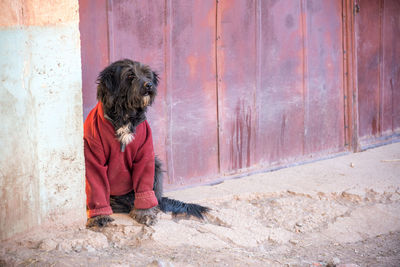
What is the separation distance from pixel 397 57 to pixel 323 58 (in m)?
1.77

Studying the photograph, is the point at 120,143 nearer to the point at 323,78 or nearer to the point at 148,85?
the point at 148,85

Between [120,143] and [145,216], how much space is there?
58 centimetres

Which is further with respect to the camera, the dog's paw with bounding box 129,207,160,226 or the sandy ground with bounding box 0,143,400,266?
the dog's paw with bounding box 129,207,160,226

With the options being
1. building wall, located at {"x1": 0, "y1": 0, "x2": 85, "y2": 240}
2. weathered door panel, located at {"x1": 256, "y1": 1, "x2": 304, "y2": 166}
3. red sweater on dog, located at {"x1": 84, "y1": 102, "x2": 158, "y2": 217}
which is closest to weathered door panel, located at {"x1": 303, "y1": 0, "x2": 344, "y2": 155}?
weathered door panel, located at {"x1": 256, "y1": 1, "x2": 304, "y2": 166}

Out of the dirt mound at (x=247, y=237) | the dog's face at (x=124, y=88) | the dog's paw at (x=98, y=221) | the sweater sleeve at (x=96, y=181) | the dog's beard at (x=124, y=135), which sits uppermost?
the dog's face at (x=124, y=88)

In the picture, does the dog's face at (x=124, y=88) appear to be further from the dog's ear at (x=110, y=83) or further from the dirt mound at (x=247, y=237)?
the dirt mound at (x=247, y=237)

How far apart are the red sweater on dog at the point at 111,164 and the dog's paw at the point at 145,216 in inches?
1.5

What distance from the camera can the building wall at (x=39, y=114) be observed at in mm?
2855

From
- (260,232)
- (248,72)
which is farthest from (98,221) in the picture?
(248,72)

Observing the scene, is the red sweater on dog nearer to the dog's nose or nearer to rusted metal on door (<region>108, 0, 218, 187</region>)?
the dog's nose

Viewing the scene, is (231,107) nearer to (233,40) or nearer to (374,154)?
(233,40)

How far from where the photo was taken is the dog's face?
3.45 m

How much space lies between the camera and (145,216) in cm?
358

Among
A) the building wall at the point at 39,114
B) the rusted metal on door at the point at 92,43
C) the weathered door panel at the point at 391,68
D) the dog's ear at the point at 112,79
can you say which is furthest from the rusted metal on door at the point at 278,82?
the building wall at the point at 39,114
